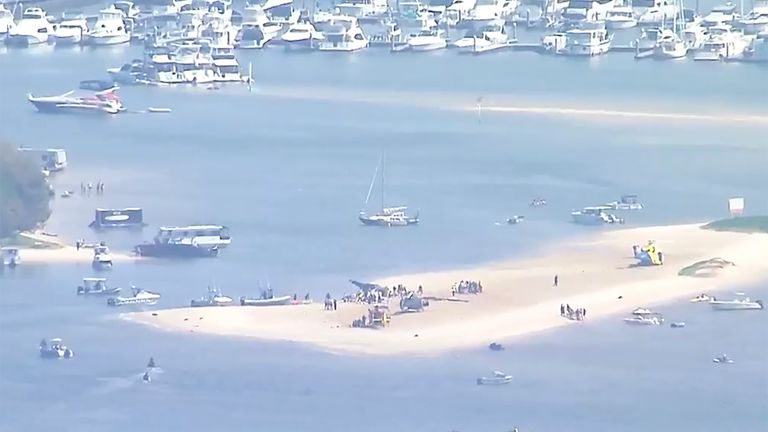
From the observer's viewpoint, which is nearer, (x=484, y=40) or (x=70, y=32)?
(x=484, y=40)

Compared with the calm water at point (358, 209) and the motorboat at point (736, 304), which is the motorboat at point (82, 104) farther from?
the motorboat at point (736, 304)

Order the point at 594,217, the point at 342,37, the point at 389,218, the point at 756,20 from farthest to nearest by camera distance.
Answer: the point at 756,20 → the point at 342,37 → the point at 389,218 → the point at 594,217

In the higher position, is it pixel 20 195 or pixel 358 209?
pixel 20 195

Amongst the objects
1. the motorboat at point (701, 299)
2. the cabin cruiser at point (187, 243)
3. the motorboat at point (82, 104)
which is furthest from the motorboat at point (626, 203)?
the motorboat at point (82, 104)

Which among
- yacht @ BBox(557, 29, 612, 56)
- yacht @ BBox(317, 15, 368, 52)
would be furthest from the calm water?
yacht @ BBox(317, 15, 368, 52)

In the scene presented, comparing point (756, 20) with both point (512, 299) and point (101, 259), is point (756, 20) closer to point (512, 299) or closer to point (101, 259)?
point (101, 259)

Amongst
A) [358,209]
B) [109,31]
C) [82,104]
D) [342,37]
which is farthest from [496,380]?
[109,31]
